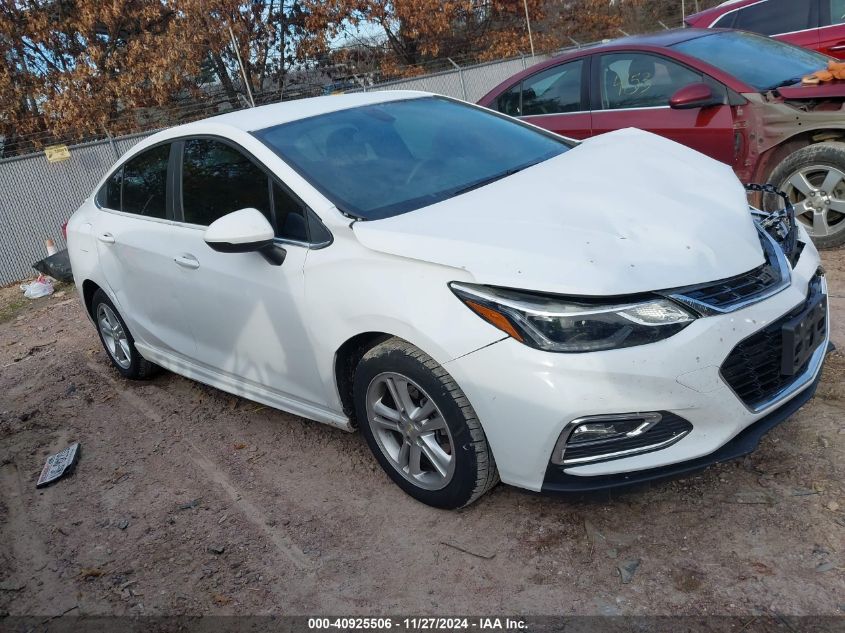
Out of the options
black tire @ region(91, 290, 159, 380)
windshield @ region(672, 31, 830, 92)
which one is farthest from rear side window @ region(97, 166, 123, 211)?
windshield @ region(672, 31, 830, 92)

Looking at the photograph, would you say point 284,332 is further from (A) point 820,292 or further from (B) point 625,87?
(B) point 625,87

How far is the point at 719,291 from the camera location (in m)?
2.48

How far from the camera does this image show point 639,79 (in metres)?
5.64

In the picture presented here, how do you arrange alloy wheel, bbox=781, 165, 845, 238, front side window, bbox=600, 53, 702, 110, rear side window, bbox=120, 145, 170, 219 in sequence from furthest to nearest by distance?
front side window, bbox=600, 53, 702, 110 < alloy wheel, bbox=781, 165, 845, 238 < rear side window, bbox=120, 145, 170, 219

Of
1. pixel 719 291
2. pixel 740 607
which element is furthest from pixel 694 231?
pixel 740 607

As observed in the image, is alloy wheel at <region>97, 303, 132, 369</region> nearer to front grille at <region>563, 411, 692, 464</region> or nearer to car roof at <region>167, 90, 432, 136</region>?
car roof at <region>167, 90, 432, 136</region>

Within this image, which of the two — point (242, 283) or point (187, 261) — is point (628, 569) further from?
point (187, 261)

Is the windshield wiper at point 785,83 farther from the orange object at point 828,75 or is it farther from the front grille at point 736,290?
the front grille at point 736,290

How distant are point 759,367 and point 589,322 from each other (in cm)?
64

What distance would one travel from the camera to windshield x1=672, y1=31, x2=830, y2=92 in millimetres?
5242

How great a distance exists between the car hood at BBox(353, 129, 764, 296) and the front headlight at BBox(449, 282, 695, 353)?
0.05 meters

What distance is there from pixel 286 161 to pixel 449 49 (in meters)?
20.1

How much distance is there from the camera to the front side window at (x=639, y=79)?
5438 millimetres

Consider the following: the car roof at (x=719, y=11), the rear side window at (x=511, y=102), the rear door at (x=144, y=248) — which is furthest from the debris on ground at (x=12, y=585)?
the car roof at (x=719, y=11)
